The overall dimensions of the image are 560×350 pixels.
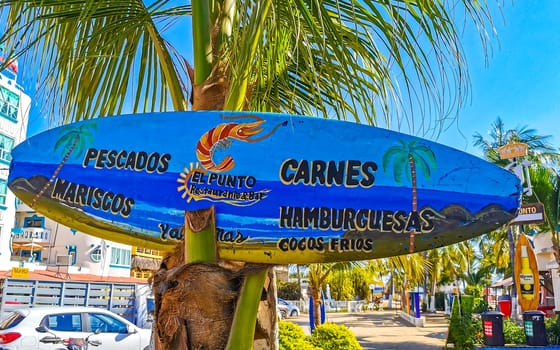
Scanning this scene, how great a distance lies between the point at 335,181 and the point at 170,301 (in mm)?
925

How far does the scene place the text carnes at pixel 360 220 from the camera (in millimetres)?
2225

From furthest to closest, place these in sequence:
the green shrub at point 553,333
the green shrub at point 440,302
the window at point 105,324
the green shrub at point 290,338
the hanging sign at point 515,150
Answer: the green shrub at point 440,302 → the hanging sign at point 515,150 → the green shrub at point 553,333 → the window at point 105,324 → the green shrub at point 290,338

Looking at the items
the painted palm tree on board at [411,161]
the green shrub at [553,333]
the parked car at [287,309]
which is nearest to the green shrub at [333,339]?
the green shrub at [553,333]

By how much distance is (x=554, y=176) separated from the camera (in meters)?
17.9

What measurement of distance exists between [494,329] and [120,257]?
2544 cm

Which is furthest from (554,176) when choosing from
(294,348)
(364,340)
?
(294,348)

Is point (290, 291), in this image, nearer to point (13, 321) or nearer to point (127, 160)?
point (13, 321)

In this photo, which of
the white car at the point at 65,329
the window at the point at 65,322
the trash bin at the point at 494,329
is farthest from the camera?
the trash bin at the point at 494,329

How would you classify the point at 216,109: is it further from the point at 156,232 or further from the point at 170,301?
the point at 170,301

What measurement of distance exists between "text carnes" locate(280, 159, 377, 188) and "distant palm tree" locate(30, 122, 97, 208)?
3.07ft

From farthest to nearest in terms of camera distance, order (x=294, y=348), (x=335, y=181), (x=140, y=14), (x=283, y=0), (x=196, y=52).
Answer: (x=294, y=348) → (x=140, y=14) → (x=196, y=52) → (x=335, y=181) → (x=283, y=0)

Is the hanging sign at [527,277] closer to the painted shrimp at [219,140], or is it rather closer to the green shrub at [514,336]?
the green shrub at [514,336]

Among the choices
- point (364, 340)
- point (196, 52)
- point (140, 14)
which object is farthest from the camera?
point (364, 340)

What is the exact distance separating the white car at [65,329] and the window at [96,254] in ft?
66.4
